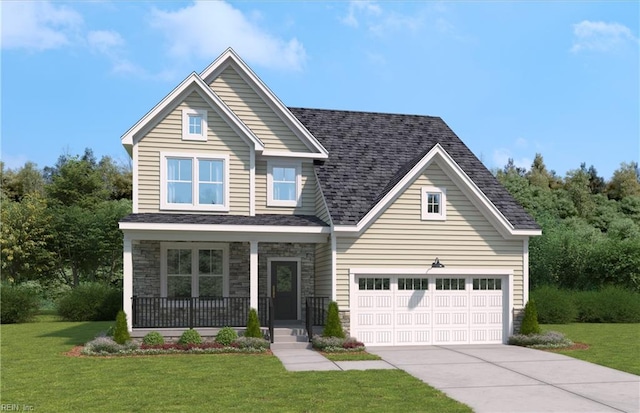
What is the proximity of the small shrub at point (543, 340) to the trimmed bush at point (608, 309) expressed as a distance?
451 inches

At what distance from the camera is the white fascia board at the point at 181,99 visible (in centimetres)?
1973

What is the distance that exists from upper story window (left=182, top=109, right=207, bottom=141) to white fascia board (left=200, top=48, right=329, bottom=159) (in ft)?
4.99

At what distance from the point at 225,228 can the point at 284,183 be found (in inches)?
146

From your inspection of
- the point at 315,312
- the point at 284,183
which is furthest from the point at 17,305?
the point at 315,312

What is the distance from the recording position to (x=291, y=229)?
1938cm

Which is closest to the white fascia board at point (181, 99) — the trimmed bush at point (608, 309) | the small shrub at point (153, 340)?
the small shrub at point (153, 340)

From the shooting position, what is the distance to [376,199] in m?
20.1

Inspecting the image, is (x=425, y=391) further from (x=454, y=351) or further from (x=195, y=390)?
(x=454, y=351)

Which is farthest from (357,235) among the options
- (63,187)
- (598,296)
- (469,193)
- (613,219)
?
(613,219)

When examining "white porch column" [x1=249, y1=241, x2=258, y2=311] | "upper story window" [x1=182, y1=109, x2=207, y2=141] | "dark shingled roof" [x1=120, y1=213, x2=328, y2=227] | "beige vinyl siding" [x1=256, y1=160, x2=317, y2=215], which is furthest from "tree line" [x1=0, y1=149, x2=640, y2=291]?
"upper story window" [x1=182, y1=109, x2=207, y2=141]

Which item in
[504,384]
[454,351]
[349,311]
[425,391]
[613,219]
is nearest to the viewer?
[425,391]

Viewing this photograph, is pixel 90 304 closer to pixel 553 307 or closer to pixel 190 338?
pixel 190 338

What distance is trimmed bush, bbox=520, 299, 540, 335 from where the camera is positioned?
19781 mm

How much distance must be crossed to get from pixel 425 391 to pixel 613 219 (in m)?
45.7
